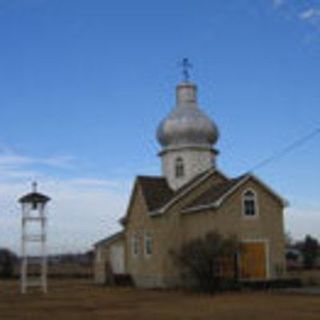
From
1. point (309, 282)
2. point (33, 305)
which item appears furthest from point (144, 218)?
point (33, 305)

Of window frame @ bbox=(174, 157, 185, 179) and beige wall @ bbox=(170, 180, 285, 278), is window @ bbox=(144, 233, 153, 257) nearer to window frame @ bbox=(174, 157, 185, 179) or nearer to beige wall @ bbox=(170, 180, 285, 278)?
beige wall @ bbox=(170, 180, 285, 278)

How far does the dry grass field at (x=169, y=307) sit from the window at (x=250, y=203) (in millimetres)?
6939

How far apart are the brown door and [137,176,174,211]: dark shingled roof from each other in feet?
20.1

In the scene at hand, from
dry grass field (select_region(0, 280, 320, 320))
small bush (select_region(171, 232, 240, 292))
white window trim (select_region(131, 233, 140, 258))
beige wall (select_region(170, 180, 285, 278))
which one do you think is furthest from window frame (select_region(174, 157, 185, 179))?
dry grass field (select_region(0, 280, 320, 320))

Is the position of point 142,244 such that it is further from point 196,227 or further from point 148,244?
point 196,227

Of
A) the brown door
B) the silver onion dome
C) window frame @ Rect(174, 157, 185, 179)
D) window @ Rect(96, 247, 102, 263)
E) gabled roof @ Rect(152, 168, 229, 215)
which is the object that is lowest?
the brown door

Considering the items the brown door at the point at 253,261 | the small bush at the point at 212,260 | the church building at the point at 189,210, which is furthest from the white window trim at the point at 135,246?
the brown door at the point at 253,261

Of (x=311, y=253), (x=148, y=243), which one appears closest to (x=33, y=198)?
(x=148, y=243)

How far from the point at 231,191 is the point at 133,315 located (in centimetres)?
1757

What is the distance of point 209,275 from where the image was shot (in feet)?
130

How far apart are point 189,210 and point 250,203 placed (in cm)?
351

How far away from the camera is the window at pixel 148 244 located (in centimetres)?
4712

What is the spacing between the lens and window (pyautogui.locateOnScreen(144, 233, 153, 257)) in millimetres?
47125

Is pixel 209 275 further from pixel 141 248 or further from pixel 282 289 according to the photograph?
pixel 141 248
